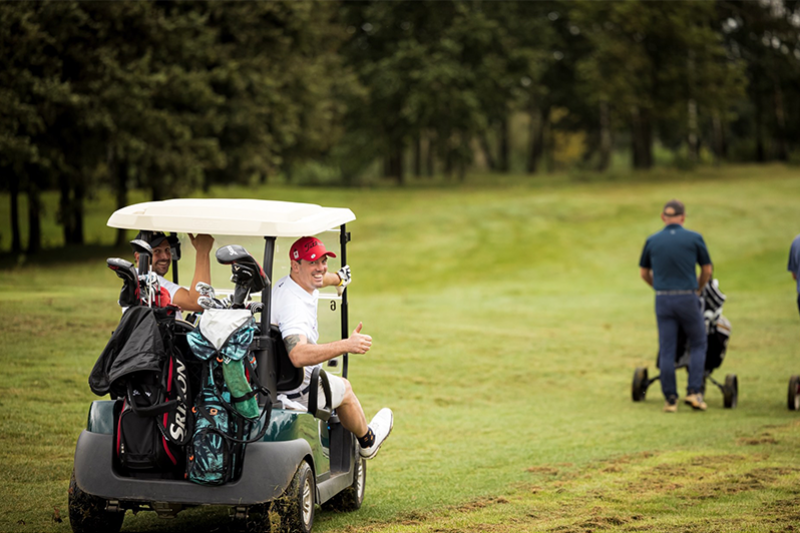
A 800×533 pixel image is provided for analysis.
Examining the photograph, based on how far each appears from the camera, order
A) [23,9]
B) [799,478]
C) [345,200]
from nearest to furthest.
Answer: [799,478] → [23,9] → [345,200]

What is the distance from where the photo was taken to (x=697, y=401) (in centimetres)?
1102

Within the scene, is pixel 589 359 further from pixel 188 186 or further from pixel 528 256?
pixel 188 186

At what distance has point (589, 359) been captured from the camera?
15.2 m

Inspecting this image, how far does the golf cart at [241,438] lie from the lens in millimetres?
5059

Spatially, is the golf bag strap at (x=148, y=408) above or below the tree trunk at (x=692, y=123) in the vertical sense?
below

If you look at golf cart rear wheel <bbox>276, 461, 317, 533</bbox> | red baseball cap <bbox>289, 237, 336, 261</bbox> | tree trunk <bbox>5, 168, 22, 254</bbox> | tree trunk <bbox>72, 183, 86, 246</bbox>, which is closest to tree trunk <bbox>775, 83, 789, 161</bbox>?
tree trunk <bbox>72, 183, 86, 246</bbox>

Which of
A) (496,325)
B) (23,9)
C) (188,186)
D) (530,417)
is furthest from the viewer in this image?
(188,186)

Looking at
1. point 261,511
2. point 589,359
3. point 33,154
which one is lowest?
point 589,359

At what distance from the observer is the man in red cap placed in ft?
17.5

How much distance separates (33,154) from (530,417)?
1663 cm

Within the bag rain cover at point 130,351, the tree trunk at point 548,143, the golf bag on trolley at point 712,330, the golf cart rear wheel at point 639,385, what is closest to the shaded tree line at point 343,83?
the tree trunk at point 548,143

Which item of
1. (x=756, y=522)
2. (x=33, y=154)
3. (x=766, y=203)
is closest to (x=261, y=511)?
(x=756, y=522)

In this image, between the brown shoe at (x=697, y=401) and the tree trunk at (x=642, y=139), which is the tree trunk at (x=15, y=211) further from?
the tree trunk at (x=642, y=139)

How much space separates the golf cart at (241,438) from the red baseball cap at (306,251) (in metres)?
0.20
